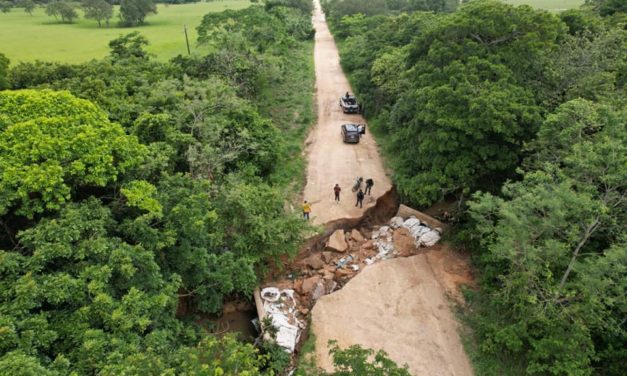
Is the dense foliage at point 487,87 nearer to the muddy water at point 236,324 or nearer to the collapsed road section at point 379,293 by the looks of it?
the collapsed road section at point 379,293

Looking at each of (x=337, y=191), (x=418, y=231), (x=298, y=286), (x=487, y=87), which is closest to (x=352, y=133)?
(x=337, y=191)

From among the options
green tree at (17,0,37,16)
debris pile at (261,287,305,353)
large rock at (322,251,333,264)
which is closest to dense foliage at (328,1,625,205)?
large rock at (322,251,333,264)

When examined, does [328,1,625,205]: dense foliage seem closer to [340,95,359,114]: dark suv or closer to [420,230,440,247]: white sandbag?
[420,230,440,247]: white sandbag

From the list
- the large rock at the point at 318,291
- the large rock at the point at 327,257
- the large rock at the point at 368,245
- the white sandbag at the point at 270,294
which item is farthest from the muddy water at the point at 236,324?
the large rock at the point at 368,245

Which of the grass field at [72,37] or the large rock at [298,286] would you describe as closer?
the large rock at [298,286]

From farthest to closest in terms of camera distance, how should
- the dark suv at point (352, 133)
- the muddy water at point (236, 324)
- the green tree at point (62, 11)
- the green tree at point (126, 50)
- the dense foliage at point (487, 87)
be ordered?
the green tree at point (62, 11), the green tree at point (126, 50), the dark suv at point (352, 133), the dense foliage at point (487, 87), the muddy water at point (236, 324)

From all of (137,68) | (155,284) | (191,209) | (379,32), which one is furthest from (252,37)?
(155,284)
